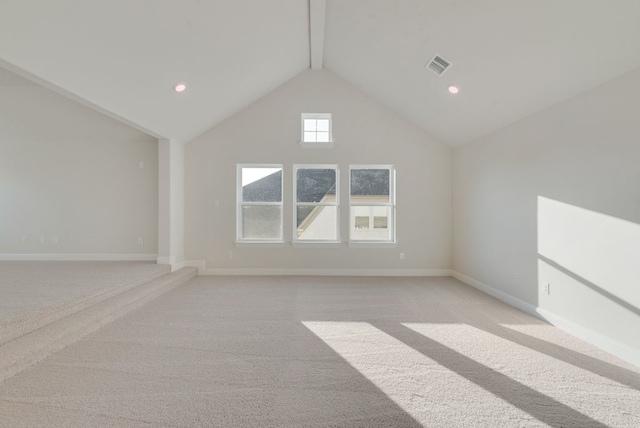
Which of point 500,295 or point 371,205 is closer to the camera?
point 500,295

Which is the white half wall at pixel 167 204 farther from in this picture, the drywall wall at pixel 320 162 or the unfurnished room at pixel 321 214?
the drywall wall at pixel 320 162

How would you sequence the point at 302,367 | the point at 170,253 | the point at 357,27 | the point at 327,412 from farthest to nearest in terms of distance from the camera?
1. the point at 170,253
2. the point at 357,27
3. the point at 302,367
4. the point at 327,412

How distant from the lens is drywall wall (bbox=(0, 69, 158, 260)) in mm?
5762

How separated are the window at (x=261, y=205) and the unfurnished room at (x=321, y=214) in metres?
0.04

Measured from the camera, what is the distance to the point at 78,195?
5.81m

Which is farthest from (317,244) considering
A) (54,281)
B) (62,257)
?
(62,257)

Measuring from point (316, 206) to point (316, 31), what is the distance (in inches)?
115

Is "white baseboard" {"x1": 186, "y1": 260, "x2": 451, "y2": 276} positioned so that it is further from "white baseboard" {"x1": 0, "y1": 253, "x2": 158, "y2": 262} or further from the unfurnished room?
"white baseboard" {"x1": 0, "y1": 253, "x2": 158, "y2": 262}

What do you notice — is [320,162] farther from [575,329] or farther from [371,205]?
[575,329]

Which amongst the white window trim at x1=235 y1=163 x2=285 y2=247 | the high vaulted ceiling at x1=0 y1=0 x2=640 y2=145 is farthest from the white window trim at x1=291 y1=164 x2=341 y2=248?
the high vaulted ceiling at x1=0 y1=0 x2=640 y2=145

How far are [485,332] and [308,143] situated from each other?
4.12 meters

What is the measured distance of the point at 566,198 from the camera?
318cm

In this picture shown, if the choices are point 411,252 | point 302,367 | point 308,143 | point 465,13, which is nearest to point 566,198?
point 465,13

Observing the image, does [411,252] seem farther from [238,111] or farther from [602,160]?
[238,111]
